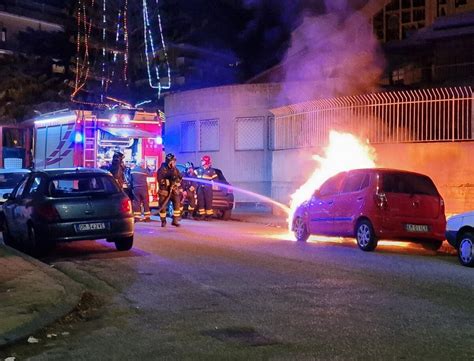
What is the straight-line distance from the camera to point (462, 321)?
20.5 ft

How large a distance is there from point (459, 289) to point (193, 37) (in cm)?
3543

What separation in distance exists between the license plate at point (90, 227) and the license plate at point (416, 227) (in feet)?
17.1

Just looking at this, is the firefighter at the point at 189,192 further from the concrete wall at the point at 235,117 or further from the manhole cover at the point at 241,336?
the manhole cover at the point at 241,336

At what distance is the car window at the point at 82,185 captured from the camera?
1069cm

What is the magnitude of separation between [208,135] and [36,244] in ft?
47.1

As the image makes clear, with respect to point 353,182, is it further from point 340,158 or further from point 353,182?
point 340,158

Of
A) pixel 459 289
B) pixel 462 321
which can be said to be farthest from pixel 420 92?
pixel 462 321

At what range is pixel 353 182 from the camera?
1185 centimetres

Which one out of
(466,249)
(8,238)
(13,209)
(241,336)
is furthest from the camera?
(8,238)

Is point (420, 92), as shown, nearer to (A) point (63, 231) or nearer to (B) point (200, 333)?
(A) point (63, 231)

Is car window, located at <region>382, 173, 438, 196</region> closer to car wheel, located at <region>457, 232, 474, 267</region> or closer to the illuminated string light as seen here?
car wheel, located at <region>457, 232, 474, 267</region>

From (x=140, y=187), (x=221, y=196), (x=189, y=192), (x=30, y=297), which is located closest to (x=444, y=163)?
(x=221, y=196)

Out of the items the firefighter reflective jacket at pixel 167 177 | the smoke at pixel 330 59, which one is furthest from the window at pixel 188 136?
the firefighter reflective jacket at pixel 167 177

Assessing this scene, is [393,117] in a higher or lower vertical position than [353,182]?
higher
